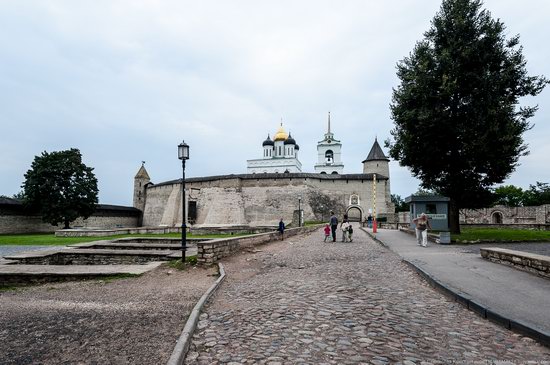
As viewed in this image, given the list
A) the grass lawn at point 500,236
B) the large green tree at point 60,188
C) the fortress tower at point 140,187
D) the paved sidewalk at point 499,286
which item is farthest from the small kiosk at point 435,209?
the fortress tower at point 140,187

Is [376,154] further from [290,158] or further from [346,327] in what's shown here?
[346,327]

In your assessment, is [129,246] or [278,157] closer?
[129,246]

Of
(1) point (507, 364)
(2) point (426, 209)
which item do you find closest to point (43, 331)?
(1) point (507, 364)

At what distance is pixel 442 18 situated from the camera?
1773 cm

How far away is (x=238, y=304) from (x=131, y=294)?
2421 millimetres

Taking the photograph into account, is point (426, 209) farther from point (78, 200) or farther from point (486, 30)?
point (78, 200)

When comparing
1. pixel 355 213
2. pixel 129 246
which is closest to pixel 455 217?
pixel 129 246

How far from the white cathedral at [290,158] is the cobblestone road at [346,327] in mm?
66119

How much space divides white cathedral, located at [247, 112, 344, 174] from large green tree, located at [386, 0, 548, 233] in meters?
54.7

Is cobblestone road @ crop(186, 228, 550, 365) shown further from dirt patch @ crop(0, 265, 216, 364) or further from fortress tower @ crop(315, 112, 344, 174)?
fortress tower @ crop(315, 112, 344, 174)

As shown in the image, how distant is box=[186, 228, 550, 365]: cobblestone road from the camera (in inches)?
125

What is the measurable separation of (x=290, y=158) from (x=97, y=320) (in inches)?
2768

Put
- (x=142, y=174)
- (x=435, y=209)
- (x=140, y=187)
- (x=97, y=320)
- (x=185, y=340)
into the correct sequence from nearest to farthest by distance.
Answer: (x=185, y=340)
(x=97, y=320)
(x=435, y=209)
(x=140, y=187)
(x=142, y=174)

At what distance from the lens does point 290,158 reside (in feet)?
244
